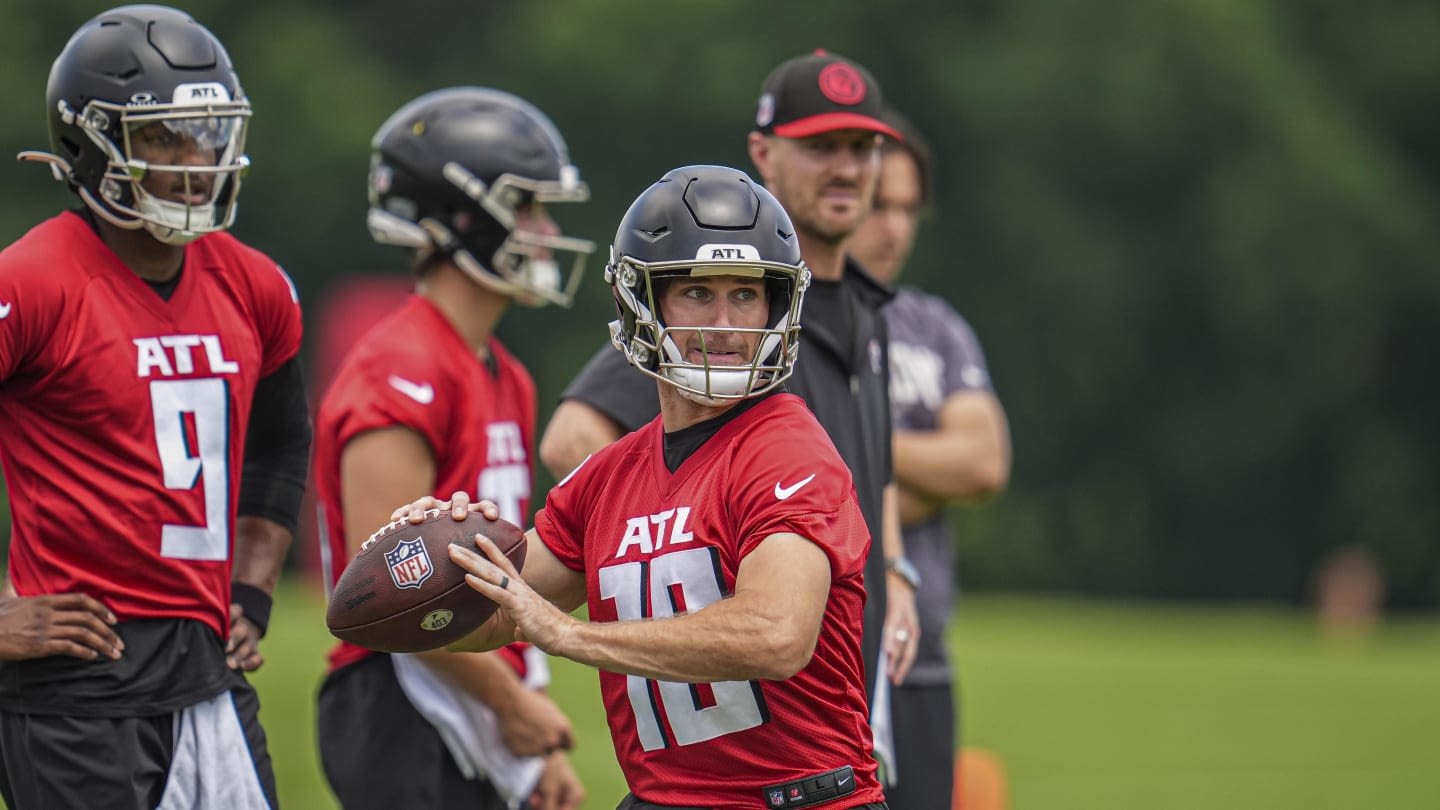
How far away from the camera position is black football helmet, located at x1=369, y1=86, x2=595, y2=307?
5.03 metres

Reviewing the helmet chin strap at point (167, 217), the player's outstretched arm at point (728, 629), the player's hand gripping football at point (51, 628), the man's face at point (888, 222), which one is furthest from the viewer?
the man's face at point (888, 222)

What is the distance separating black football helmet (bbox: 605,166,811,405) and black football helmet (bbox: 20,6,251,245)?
956 millimetres

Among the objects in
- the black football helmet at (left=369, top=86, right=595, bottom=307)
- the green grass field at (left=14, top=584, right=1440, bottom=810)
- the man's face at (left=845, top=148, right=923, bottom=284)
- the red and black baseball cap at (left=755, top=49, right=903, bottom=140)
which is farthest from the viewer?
the green grass field at (left=14, top=584, right=1440, bottom=810)

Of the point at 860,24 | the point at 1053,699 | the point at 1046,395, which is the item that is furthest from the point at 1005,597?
the point at 1053,699

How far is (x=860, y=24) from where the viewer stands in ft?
101

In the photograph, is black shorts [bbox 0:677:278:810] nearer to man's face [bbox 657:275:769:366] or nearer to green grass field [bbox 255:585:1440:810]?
man's face [bbox 657:275:769:366]

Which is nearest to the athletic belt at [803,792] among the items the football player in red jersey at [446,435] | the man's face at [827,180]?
the football player in red jersey at [446,435]

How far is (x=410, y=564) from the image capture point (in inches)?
142

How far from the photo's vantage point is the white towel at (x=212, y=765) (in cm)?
402

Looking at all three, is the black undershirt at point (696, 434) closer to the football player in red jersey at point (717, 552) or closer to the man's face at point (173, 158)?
the football player in red jersey at point (717, 552)

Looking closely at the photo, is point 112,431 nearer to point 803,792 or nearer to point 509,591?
point 509,591

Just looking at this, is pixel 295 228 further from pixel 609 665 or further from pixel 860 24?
pixel 609 665

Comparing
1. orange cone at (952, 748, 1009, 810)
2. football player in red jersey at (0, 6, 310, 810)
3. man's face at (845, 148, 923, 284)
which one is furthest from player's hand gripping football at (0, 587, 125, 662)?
orange cone at (952, 748, 1009, 810)

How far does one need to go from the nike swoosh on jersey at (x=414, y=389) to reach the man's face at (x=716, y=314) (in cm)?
104
